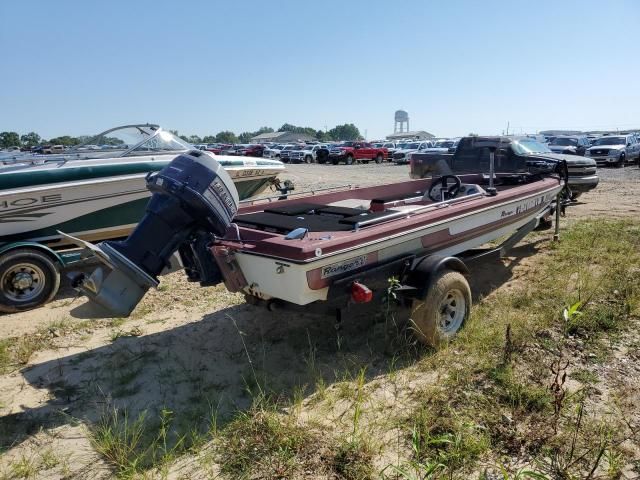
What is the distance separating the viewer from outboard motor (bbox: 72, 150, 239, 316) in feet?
10.6

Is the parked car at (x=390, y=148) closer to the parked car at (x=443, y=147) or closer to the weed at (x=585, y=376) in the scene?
the parked car at (x=443, y=147)

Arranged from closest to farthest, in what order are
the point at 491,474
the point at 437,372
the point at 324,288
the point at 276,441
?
the point at 491,474, the point at 276,441, the point at 324,288, the point at 437,372

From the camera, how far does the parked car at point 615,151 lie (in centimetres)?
2106

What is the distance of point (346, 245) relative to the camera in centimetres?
343

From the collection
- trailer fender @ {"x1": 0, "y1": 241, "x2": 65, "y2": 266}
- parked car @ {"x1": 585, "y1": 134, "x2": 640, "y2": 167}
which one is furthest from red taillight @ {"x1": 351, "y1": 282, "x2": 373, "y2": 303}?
parked car @ {"x1": 585, "y1": 134, "x2": 640, "y2": 167}

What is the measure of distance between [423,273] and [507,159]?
4827 mm

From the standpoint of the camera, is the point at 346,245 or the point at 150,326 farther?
the point at 150,326

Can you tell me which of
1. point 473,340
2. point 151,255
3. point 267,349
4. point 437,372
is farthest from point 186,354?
point 473,340

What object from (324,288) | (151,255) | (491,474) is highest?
(151,255)

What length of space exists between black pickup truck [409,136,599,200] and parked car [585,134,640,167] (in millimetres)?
12570

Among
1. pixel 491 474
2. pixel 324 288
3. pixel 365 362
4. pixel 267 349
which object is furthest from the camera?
pixel 267 349

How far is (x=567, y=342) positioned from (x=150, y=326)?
389 centimetres

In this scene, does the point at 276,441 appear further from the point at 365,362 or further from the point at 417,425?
the point at 365,362

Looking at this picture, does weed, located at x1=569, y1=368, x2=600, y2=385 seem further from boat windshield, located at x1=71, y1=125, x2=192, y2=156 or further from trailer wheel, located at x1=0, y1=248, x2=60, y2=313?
boat windshield, located at x1=71, y1=125, x2=192, y2=156
